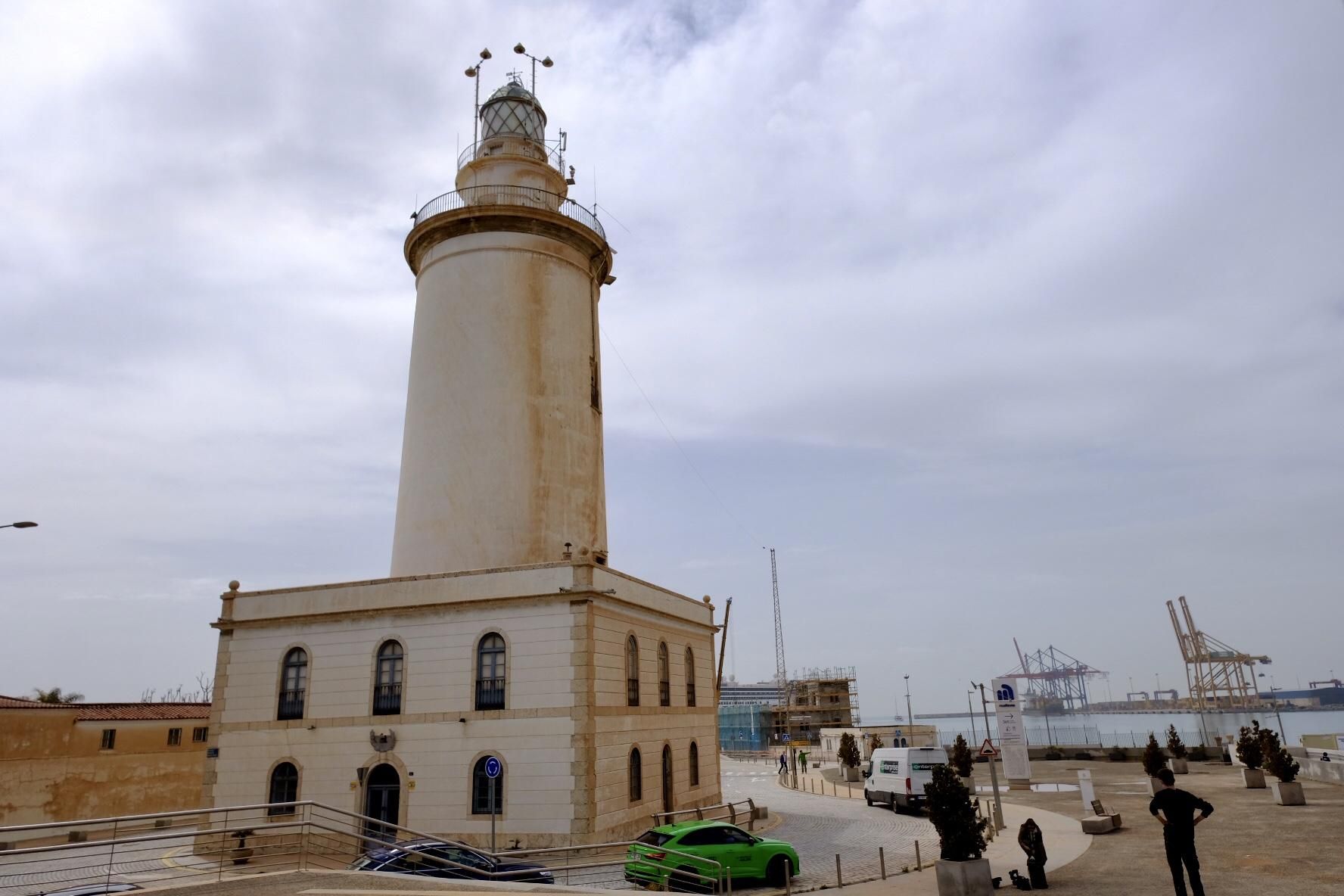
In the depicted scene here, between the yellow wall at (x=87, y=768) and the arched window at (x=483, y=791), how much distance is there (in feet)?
50.8

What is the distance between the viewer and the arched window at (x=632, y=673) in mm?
23873

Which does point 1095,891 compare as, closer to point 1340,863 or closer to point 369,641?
point 1340,863

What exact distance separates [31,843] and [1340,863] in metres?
33.7

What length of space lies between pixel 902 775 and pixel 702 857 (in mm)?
13998

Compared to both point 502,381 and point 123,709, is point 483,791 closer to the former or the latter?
point 502,381

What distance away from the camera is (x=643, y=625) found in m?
25.5

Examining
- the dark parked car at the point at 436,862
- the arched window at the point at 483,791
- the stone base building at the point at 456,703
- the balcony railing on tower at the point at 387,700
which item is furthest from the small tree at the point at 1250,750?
the balcony railing on tower at the point at 387,700

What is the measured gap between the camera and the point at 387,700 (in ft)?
75.9

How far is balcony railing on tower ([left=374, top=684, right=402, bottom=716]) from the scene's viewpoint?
22.9 m

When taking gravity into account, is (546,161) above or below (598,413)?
above

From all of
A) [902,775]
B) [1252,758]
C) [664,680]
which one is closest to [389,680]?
[664,680]

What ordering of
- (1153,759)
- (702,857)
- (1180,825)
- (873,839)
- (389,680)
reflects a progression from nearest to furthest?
1. (1180,825)
2. (702,857)
3. (873,839)
4. (389,680)
5. (1153,759)

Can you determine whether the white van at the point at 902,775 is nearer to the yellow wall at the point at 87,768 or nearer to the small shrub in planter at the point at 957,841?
the small shrub in planter at the point at 957,841

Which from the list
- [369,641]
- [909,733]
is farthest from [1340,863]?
[909,733]
